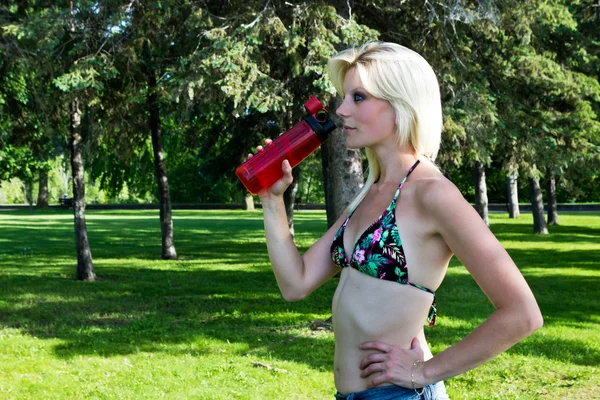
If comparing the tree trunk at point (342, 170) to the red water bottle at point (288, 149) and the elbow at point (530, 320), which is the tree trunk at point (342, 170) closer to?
the red water bottle at point (288, 149)

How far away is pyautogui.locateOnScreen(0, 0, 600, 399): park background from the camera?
24.6 feet

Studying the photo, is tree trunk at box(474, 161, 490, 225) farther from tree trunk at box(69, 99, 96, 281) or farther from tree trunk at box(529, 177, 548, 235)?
tree trunk at box(69, 99, 96, 281)

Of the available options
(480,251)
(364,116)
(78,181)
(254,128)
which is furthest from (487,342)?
(254,128)

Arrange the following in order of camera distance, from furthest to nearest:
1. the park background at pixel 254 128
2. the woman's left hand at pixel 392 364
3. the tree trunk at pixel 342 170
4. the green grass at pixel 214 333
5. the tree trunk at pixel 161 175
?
the tree trunk at pixel 161 175 → the tree trunk at pixel 342 170 → the park background at pixel 254 128 → the green grass at pixel 214 333 → the woman's left hand at pixel 392 364

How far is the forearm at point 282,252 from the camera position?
237cm

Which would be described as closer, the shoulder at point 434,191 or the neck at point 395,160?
the shoulder at point 434,191

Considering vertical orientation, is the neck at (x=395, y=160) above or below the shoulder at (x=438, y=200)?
above

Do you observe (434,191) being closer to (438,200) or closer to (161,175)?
(438,200)

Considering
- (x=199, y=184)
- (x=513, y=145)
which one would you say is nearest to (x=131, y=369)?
(x=513, y=145)

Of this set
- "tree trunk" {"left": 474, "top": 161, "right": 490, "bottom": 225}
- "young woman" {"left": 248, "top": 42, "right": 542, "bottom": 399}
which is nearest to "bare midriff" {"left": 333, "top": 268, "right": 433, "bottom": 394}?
"young woman" {"left": 248, "top": 42, "right": 542, "bottom": 399}

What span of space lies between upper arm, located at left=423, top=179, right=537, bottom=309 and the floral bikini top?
0.47 feet

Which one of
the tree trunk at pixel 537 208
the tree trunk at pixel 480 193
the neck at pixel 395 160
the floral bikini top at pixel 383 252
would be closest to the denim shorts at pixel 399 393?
the floral bikini top at pixel 383 252

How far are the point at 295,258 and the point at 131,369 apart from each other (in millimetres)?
5658

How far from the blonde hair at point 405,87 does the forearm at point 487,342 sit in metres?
0.55
